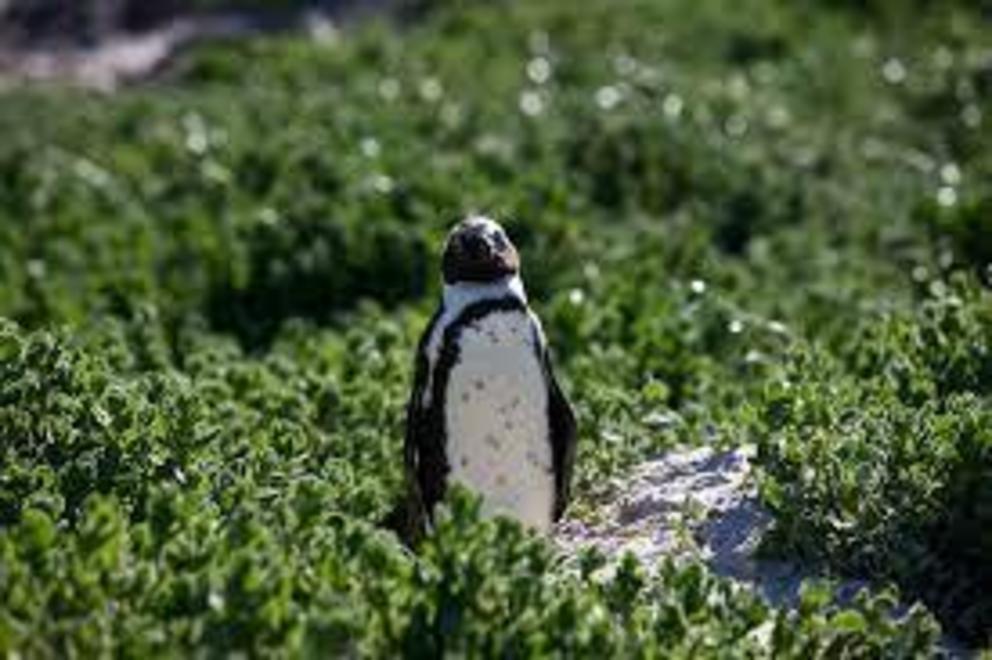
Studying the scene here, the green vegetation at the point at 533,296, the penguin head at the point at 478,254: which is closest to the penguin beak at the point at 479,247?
the penguin head at the point at 478,254

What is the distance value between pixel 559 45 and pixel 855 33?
7.69 feet

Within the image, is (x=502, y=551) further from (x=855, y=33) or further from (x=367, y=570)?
(x=855, y=33)

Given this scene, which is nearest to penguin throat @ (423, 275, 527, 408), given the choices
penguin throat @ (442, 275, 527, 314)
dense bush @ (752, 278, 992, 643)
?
penguin throat @ (442, 275, 527, 314)

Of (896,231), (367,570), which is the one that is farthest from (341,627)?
(896,231)

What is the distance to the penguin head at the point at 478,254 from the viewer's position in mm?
6355

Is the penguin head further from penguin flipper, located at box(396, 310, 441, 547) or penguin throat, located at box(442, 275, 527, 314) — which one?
penguin flipper, located at box(396, 310, 441, 547)

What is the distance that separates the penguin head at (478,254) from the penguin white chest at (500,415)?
11 centimetres

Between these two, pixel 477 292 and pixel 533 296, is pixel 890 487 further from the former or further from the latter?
pixel 533 296

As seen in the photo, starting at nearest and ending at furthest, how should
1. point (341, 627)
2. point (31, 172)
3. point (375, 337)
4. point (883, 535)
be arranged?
point (341, 627)
point (883, 535)
point (375, 337)
point (31, 172)

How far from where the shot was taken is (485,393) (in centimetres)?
636

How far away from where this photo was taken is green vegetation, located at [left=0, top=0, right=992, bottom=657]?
5.20m

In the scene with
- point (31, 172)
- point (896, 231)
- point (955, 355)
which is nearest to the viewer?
point (955, 355)

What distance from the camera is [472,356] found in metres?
6.35

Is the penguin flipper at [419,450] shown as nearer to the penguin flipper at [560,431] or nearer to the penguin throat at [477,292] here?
the penguin throat at [477,292]
